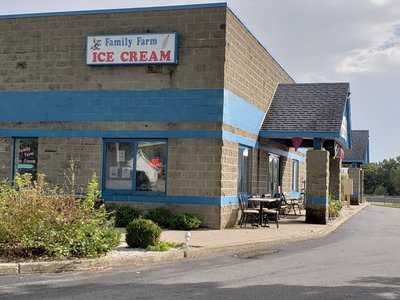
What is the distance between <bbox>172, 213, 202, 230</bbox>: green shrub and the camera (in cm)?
1739

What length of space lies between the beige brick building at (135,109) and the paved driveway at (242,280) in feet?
17.0

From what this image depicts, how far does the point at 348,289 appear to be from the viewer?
30.4 feet

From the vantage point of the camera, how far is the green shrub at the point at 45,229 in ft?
36.5

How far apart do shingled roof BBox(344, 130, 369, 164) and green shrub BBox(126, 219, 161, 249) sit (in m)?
36.1

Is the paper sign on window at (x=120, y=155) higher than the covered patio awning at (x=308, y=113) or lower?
lower

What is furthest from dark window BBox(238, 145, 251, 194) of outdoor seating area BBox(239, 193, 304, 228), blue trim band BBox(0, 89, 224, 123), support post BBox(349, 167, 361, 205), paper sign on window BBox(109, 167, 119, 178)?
support post BBox(349, 167, 361, 205)

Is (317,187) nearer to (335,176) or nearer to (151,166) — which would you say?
(151,166)

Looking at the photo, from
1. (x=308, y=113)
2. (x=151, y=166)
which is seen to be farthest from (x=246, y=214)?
(x=308, y=113)

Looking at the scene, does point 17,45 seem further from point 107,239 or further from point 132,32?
point 107,239

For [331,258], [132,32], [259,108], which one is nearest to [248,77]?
[259,108]

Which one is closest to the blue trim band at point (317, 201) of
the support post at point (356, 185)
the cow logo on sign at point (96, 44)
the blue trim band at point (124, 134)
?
the blue trim band at point (124, 134)

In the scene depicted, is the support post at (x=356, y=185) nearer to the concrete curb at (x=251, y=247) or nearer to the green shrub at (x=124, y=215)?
the concrete curb at (x=251, y=247)

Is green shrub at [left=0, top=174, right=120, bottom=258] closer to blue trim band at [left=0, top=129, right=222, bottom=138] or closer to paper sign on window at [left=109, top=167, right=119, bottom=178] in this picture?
blue trim band at [left=0, top=129, right=222, bottom=138]

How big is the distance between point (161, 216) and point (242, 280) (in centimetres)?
799
